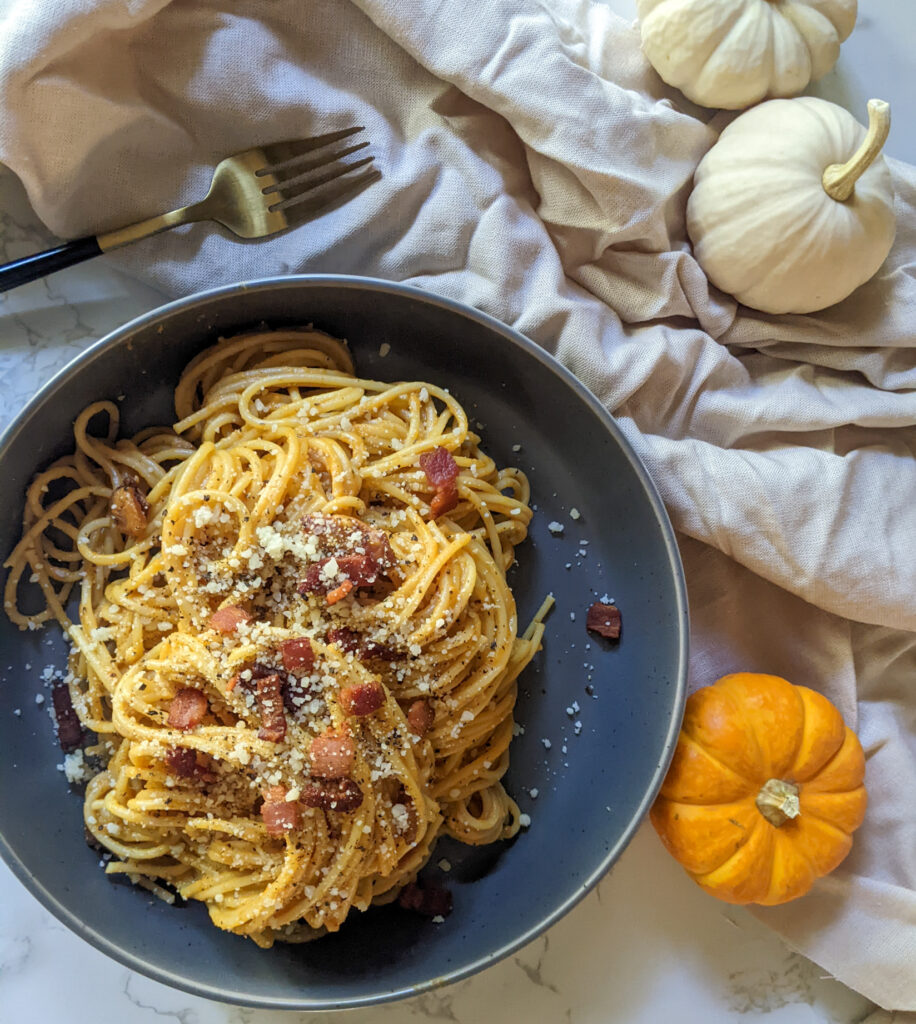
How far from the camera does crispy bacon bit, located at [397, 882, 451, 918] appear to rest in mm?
2402

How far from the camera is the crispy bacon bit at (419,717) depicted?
2.27 m

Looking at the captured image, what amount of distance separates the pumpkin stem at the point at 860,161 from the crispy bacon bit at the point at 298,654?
75.5 inches

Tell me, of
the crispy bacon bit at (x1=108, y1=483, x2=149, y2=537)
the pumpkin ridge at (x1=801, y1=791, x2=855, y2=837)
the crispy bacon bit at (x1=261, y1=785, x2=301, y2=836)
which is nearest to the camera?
the crispy bacon bit at (x1=261, y1=785, x2=301, y2=836)

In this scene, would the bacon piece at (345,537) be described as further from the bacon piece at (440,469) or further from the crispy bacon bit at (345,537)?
the bacon piece at (440,469)

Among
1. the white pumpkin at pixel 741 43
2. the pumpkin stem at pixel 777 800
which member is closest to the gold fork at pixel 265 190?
the white pumpkin at pixel 741 43

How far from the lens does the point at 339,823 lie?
222 cm

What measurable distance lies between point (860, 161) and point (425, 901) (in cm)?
239

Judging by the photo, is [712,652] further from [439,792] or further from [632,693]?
[439,792]

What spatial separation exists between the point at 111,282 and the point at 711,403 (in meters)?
1.85

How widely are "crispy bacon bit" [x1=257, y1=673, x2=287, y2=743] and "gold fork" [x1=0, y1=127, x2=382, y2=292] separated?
4.15 ft

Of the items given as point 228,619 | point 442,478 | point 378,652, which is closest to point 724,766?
point 378,652

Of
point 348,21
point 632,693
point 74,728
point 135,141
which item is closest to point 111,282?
point 135,141

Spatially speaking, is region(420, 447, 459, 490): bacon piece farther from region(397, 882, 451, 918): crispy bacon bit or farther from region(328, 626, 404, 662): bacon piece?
region(397, 882, 451, 918): crispy bacon bit

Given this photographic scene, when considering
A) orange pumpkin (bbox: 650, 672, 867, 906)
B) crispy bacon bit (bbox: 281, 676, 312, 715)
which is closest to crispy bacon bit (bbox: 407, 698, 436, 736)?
crispy bacon bit (bbox: 281, 676, 312, 715)
